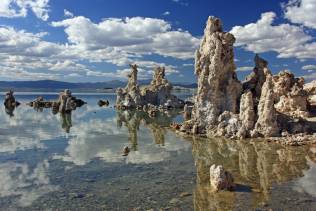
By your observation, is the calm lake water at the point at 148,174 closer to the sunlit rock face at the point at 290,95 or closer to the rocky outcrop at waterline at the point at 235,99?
the rocky outcrop at waterline at the point at 235,99

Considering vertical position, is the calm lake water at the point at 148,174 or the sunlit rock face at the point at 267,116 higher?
the sunlit rock face at the point at 267,116

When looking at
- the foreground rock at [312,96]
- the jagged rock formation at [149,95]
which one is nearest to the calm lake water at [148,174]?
the foreground rock at [312,96]

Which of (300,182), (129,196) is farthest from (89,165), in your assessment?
(300,182)

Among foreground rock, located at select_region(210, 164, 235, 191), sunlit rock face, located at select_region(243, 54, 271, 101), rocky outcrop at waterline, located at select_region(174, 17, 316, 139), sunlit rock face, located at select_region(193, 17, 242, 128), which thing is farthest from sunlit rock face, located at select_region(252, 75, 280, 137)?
foreground rock, located at select_region(210, 164, 235, 191)

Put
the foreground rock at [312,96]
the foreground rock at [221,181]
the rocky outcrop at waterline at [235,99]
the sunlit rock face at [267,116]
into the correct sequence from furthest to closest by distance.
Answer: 1. the foreground rock at [312,96]
2. the rocky outcrop at waterline at [235,99]
3. the sunlit rock face at [267,116]
4. the foreground rock at [221,181]

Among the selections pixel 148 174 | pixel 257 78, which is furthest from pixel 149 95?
pixel 148 174

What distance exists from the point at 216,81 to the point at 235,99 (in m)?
4.06

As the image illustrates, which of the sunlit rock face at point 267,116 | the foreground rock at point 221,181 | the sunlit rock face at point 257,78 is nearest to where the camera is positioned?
the foreground rock at point 221,181

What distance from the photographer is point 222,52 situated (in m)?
57.5

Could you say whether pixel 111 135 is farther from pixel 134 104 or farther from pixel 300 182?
pixel 134 104

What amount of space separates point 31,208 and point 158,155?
19.6m

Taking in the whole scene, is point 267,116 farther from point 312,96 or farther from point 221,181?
point 312,96

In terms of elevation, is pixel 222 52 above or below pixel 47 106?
above

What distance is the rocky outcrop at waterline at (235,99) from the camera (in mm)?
51031
